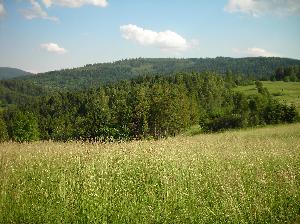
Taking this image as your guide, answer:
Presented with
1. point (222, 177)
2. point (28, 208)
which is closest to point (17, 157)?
point (28, 208)

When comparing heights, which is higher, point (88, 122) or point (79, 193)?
point (79, 193)

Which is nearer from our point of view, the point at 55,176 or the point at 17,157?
the point at 55,176

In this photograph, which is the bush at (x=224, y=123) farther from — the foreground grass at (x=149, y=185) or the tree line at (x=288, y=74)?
the tree line at (x=288, y=74)

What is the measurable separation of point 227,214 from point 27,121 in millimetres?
62026

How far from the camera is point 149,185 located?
20.8ft

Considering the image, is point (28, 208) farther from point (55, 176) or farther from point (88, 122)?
point (88, 122)

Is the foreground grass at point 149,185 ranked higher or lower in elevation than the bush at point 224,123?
higher

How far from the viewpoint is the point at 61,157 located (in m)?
7.86

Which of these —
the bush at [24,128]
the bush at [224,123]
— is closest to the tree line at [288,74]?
the bush at [224,123]

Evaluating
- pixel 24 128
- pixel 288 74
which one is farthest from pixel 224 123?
pixel 288 74

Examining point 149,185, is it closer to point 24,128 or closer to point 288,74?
point 24,128

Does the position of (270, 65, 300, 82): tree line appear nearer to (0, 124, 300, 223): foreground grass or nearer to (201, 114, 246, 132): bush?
(201, 114, 246, 132): bush

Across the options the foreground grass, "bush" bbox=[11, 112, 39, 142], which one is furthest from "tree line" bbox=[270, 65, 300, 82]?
the foreground grass

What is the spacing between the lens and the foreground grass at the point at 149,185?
5.21 metres
